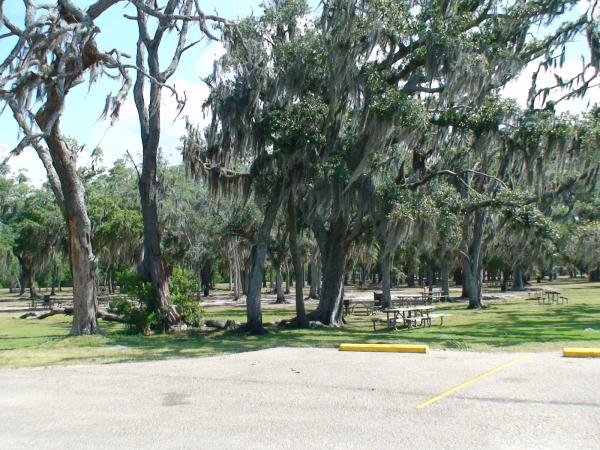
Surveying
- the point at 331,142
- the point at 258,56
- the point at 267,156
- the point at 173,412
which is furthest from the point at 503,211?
the point at 173,412

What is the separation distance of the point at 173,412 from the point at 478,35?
552 inches

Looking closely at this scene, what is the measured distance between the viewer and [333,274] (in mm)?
21859

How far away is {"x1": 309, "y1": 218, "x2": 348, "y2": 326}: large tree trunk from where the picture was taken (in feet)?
71.7

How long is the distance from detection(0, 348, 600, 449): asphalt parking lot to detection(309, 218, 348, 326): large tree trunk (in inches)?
433

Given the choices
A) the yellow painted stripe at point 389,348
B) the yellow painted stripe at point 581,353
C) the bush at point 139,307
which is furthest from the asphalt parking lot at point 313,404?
the bush at point 139,307

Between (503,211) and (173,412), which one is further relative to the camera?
(503,211)

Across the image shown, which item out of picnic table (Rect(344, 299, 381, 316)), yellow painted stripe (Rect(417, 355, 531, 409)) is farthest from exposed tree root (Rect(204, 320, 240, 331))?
yellow painted stripe (Rect(417, 355, 531, 409))

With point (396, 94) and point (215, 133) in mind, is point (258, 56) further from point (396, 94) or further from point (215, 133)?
point (396, 94)

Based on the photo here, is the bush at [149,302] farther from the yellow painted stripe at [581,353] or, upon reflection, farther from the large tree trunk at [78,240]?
the yellow painted stripe at [581,353]

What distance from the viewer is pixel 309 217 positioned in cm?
1948

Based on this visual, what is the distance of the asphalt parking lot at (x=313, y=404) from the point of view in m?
5.85

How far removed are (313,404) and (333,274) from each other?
1461cm

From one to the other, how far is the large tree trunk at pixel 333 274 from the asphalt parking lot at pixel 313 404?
36.1 feet

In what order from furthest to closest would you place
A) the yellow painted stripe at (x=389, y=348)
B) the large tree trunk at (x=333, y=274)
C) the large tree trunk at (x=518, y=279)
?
1. the large tree trunk at (x=518, y=279)
2. the large tree trunk at (x=333, y=274)
3. the yellow painted stripe at (x=389, y=348)
